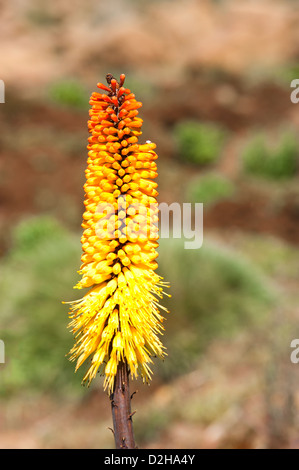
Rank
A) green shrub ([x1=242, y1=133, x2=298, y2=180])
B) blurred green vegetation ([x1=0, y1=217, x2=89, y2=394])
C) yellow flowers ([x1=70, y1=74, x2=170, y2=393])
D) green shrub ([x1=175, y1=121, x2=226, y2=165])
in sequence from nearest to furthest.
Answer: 1. yellow flowers ([x1=70, y1=74, x2=170, y2=393])
2. blurred green vegetation ([x1=0, y1=217, x2=89, y2=394])
3. green shrub ([x1=242, y1=133, x2=298, y2=180])
4. green shrub ([x1=175, y1=121, x2=226, y2=165])

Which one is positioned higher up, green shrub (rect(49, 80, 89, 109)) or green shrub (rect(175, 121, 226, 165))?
green shrub (rect(49, 80, 89, 109))

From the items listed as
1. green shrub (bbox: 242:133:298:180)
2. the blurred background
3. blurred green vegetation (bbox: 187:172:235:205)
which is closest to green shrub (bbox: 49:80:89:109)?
the blurred background

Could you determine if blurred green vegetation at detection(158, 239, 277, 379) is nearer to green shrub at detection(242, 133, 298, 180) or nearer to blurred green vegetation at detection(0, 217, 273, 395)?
blurred green vegetation at detection(0, 217, 273, 395)

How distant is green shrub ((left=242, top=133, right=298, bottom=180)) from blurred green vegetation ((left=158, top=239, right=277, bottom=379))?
1295cm

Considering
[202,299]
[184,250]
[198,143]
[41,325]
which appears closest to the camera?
[41,325]

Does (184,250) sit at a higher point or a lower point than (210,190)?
lower

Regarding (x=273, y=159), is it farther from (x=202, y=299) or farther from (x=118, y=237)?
(x=118, y=237)

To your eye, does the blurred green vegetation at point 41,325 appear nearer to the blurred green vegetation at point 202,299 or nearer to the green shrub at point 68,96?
the blurred green vegetation at point 202,299

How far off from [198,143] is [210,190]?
225 inches

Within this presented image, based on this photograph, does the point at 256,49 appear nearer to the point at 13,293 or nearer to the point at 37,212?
the point at 37,212

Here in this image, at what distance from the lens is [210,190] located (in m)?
20.1

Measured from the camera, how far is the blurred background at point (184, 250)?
6770 mm

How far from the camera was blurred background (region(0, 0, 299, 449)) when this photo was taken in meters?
6.77

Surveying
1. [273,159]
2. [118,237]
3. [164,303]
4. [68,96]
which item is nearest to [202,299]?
[164,303]
